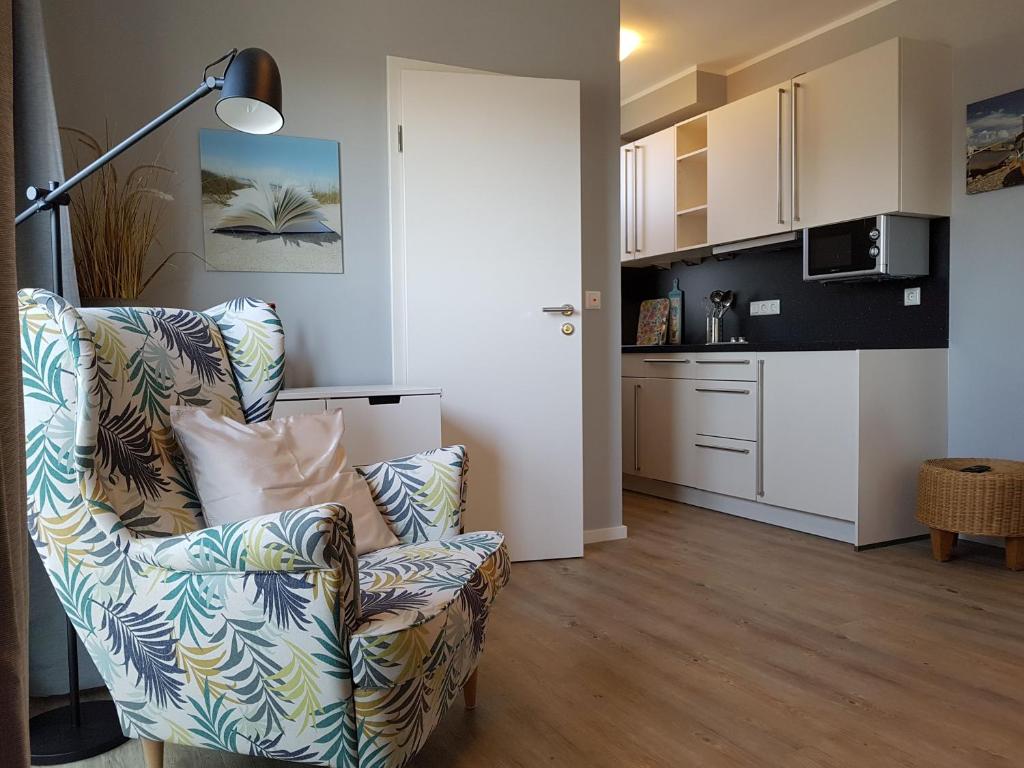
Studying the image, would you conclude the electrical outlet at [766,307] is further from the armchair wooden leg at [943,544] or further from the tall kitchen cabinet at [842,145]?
the armchair wooden leg at [943,544]

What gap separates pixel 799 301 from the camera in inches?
175

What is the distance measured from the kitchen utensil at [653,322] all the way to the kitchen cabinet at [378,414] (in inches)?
103

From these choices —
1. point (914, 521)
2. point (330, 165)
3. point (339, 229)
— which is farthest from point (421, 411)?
point (914, 521)

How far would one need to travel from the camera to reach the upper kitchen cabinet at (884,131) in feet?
11.6

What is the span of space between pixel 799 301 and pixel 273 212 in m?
2.97

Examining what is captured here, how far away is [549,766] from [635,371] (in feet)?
11.1

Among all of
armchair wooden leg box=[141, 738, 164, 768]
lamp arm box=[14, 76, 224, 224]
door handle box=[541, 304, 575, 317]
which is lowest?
armchair wooden leg box=[141, 738, 164, 768]

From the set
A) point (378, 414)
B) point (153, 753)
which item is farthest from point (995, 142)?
point (153, 753)

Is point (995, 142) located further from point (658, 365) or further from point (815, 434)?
point (658, 365)

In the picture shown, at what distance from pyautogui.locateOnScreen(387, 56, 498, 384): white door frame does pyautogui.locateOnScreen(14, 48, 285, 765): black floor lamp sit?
131cm

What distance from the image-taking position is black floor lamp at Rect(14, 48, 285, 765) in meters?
1.73

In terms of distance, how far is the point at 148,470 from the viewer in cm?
167

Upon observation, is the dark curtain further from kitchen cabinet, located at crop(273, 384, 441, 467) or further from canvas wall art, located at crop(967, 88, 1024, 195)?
canvas wall art, located at crop(967, 88, 1024, 195)

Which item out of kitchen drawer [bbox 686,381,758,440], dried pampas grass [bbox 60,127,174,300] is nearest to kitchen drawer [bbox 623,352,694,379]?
kitchen drawer [bbox 686,381,758,440]
